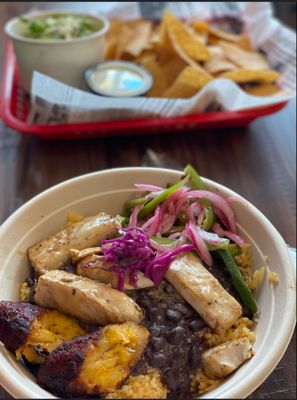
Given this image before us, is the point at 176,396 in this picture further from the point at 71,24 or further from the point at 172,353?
the point at 71,24

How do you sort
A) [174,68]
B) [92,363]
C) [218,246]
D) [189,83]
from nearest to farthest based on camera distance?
1. [92,363]
2. [218,246]
3. [189,83]
4. [174,68]

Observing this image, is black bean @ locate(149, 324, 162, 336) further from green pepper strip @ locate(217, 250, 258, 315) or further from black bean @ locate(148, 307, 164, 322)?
green pepper strip @ locate(217, 250, 258, 315)

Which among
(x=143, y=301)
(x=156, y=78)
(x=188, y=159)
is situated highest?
(x=143, y=301)

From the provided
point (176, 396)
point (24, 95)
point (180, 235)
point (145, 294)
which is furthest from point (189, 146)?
point (176, 396)

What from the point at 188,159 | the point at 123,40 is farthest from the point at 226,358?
the point at 123,40

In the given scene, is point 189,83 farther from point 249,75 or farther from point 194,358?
point 194,358

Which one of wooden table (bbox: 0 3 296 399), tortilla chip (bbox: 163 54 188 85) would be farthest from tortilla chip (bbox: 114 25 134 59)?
wooden table (bbox: 0 3 296 399)
